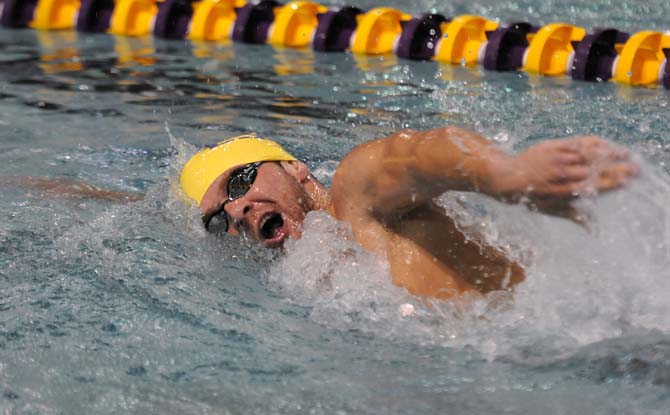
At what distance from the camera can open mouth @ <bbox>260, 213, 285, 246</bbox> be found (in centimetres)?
265

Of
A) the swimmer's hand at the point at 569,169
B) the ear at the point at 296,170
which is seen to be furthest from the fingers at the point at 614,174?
the ear at the point at 296,170

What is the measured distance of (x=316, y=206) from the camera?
8.99 feet

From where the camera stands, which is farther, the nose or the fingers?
the nose

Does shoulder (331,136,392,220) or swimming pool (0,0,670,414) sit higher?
shoulder (331,136,392,220)

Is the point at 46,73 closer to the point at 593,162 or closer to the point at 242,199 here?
the point at 242,199

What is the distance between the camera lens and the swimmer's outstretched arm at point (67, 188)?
344 cm

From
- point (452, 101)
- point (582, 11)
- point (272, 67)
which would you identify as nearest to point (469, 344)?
point (452, 101)

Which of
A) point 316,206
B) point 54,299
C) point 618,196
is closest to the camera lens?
point 618,196

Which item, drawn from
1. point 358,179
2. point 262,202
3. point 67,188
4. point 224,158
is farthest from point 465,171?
point 67,188

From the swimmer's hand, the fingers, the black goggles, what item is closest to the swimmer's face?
the black goggles

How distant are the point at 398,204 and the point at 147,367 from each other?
2.23 feet

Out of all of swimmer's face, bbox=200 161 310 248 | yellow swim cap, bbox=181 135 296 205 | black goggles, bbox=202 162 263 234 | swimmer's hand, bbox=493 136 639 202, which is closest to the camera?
swimmer's hand, bbox=493 136 639 202

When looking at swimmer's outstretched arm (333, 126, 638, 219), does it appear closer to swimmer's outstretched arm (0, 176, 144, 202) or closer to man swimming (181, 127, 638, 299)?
man swimming (181, 127, 638, 299)

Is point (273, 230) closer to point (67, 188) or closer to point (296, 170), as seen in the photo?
point (296, 170)
